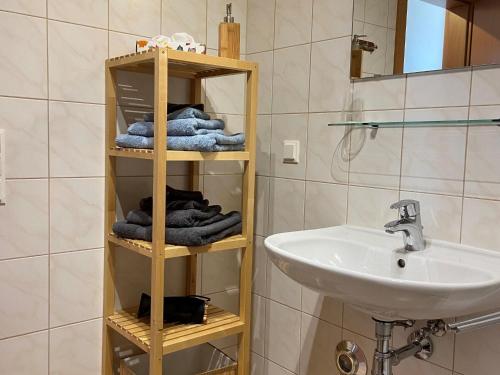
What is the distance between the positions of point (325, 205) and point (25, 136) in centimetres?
97

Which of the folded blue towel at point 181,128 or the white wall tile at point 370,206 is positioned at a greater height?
the folded blue towel at point 181,128

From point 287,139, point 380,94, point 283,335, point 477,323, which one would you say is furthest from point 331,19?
point 283,335

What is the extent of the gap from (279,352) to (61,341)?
30.4 inches

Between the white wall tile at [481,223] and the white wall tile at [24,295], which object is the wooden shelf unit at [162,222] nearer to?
the white wall tile at [24,295]

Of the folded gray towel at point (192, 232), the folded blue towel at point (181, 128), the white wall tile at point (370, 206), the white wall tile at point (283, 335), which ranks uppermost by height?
the folded blue towel at point (181, 128)

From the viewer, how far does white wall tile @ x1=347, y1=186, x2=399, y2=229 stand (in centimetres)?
150

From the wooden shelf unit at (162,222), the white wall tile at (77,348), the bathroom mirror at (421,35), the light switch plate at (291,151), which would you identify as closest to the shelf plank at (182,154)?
the wooden shelf unit at (162,222)

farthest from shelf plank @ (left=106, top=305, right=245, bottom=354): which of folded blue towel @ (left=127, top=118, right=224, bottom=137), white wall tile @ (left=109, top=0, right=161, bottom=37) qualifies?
white wall tile @ (left=109, top=0, right=161, bottom=37)

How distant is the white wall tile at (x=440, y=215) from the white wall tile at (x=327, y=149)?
27 cm

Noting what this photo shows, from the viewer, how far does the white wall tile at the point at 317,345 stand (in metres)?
1.68

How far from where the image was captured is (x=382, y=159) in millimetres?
1509

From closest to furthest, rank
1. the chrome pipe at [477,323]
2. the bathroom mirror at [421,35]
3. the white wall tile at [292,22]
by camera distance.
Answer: the chrome pipe at [477,323]
the bathroom mirror at [421,35]
the white wall tile at [292,22]

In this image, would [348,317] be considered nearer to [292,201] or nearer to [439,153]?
[292,201]

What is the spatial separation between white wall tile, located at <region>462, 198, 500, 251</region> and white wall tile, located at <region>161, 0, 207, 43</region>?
3.64 ft
